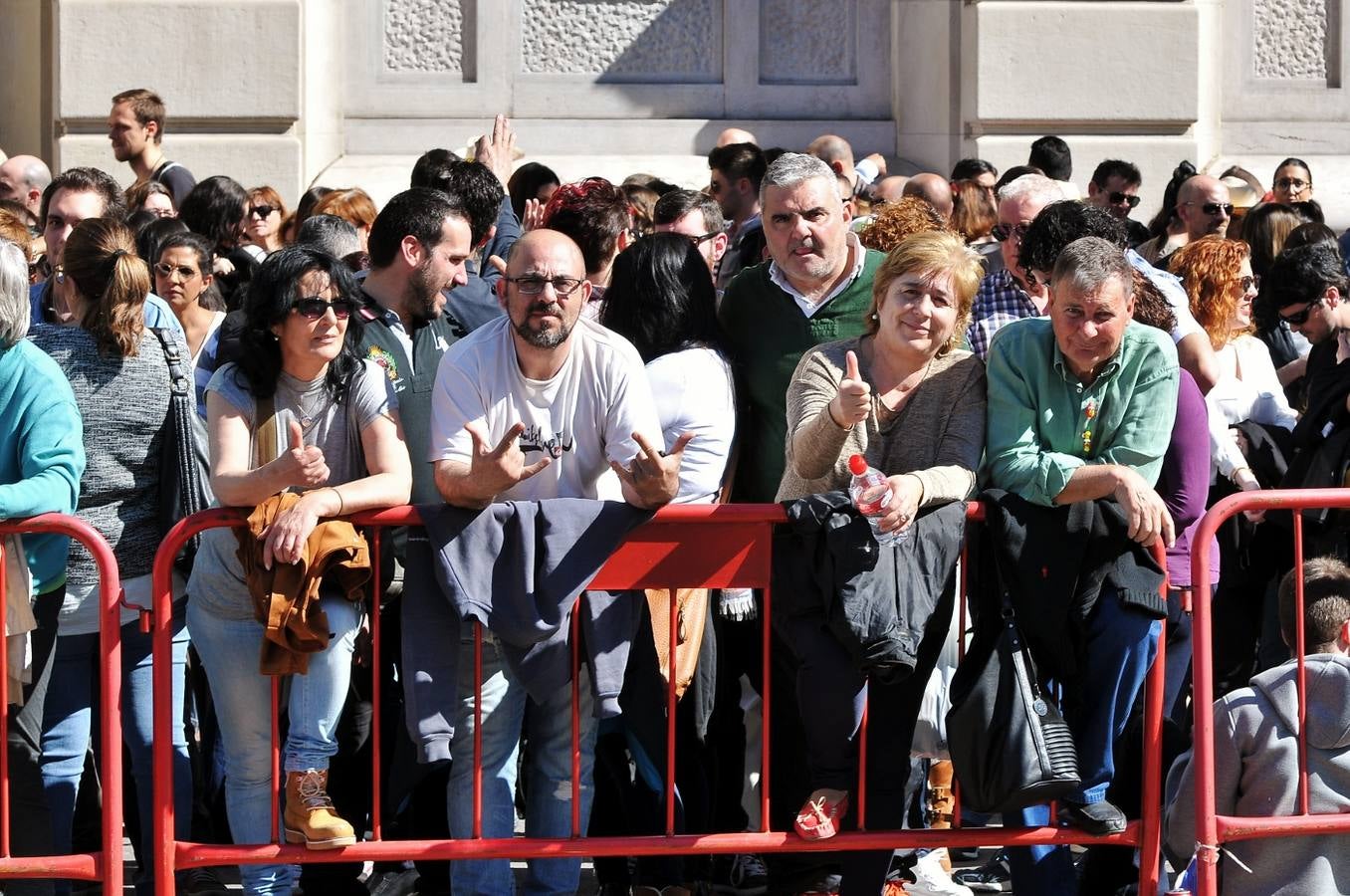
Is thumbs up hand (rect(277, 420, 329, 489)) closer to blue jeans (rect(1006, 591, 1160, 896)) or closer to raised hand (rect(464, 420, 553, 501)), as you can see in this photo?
raised hand (rect(464, 420, 553, 501))

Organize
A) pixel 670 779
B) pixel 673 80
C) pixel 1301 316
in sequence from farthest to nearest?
pixel 673 80 → pixel 1301 316 → pixel 670 779

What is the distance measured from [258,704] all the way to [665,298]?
1711mm

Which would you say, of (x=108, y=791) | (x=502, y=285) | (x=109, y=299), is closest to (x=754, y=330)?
(x=502, y=285)

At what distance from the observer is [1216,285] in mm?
7246

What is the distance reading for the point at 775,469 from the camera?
235 inches

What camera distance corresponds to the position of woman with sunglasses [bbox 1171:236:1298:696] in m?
7.09

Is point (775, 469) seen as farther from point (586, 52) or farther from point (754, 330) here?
point (586, 52)

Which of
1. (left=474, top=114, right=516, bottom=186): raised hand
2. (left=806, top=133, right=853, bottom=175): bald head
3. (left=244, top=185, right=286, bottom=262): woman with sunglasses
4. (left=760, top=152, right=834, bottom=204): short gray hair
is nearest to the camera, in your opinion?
(left=760, top=152, right=834, bottom=204): short gray hair

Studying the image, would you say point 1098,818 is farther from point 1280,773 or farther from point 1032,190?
point 1032,190

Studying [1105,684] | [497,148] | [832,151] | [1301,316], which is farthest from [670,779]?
[832,151]

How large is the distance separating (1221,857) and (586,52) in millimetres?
8836

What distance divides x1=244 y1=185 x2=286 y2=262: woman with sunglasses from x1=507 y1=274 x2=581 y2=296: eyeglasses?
354cm

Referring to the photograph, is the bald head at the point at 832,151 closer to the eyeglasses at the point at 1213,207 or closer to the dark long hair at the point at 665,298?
the eyeglasses at the point at 1213,207

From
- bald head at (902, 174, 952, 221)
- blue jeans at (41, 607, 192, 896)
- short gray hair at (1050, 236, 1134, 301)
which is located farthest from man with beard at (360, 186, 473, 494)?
bald head at (902, 174, 952, 221)
